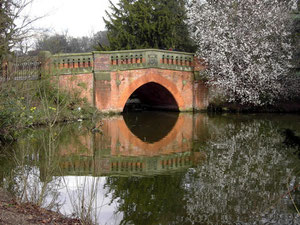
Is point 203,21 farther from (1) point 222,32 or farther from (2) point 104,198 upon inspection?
(2) point 104,198

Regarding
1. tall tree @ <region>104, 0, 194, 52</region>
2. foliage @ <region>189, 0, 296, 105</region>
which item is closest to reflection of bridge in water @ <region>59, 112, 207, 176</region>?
foliage @ <region>189, 0, 296, 105</region>

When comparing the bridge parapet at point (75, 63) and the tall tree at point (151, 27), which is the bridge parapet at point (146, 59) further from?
the tall tree at point (151, 27)

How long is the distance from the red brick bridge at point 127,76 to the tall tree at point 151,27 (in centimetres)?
564

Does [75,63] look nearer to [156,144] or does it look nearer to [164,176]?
[156,144]

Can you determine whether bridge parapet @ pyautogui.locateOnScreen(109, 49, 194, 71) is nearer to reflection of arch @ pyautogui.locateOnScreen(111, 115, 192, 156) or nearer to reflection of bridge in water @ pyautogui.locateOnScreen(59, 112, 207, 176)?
reflection of bridge in water @ pyautogui.locateOnScreen(59, 112, 207, 176)

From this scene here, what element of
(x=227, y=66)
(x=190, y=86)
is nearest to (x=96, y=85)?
(x=190, y=86)

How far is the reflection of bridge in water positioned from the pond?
2 centimetres

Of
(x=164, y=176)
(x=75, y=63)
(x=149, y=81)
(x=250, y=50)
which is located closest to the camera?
(x=164, y=176)

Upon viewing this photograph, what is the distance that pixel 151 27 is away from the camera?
23.4 metres

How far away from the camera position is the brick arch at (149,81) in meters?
17.5

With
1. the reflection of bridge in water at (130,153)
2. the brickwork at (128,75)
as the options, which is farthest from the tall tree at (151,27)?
the reflection of bridge in water at (130,153)

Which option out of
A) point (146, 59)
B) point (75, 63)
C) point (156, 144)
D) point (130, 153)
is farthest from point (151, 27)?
point (130, 153)

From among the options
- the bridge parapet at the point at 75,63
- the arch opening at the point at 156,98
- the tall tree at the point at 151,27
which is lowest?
the arch opening at the point at 156,98

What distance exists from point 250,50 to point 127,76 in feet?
19.9
